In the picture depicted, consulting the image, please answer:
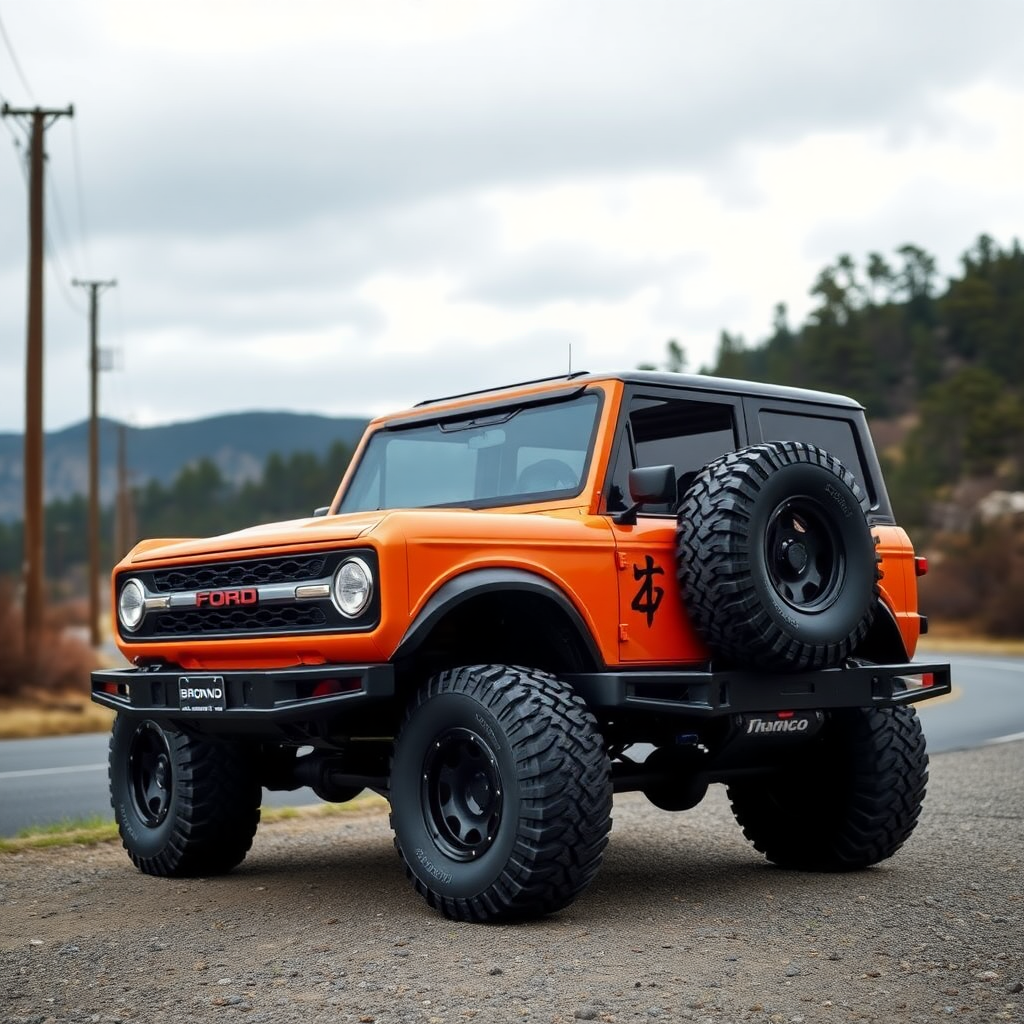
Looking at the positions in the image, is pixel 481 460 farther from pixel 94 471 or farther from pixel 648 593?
pixel 94 471

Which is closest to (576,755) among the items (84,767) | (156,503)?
(84,767)

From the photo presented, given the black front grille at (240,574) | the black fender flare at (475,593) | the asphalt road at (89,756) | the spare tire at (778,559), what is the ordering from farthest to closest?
1. the asphalt road at (89,756)
2. the spare tire at (778,559)
3. the black front grille at (240,574)
4. the black fender flare at (475,593)

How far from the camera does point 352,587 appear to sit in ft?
20.0

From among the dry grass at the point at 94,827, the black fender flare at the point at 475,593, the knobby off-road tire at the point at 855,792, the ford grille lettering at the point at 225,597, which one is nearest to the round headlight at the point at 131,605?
the ford grille lettering at the point at 225,597

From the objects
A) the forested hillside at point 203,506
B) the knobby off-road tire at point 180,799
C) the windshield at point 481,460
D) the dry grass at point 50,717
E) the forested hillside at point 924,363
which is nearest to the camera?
the windshield at point 481,460

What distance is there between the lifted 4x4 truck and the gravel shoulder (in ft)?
1.20

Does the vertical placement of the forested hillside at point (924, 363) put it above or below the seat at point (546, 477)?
above

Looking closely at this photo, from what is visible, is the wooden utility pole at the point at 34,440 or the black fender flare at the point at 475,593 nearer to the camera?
the black fender flare at the point at 475,593

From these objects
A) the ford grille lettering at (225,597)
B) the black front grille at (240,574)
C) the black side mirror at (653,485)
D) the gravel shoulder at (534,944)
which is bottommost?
the gravel shoulder at (534,944)

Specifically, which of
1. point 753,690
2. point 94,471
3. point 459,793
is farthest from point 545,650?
point 94,471

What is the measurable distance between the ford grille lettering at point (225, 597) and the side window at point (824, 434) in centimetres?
279

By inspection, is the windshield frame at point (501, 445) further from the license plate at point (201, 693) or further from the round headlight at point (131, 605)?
the license plate at point (201, 693)

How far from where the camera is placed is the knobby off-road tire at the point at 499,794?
590cm

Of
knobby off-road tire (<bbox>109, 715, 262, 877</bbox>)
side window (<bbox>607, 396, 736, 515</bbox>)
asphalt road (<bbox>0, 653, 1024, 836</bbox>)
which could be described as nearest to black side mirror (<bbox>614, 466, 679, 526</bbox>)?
side window (<bbox>607, 396, 736, 515</bbox>)
